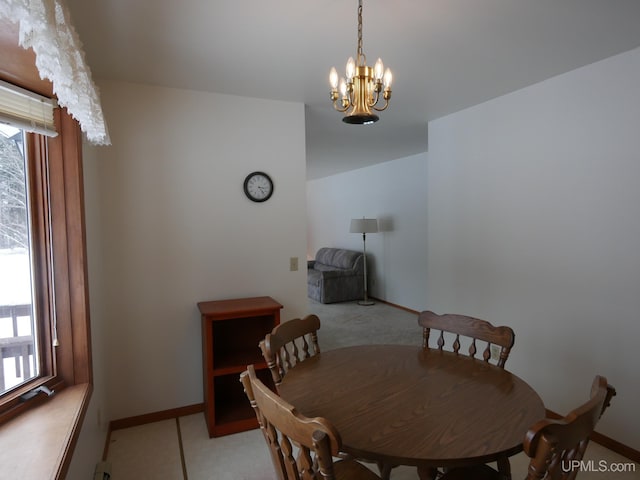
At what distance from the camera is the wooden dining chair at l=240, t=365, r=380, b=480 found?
0.90 m

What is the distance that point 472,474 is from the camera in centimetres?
140

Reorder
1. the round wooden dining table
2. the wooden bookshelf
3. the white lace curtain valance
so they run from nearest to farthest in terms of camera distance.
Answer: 1. the white lace curtain valance
2. the round wooden dining table
3. the wooden bookshelf

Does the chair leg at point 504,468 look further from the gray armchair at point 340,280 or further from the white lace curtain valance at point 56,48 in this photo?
the gray armchair at point 340,280

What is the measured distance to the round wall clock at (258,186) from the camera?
288cm

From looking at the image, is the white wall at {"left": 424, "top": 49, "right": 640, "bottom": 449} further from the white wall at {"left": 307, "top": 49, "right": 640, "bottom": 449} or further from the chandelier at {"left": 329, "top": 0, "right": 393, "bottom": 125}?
the chandelier at {"left": 329, "top": 0, "right": 393, "bottom": 125}

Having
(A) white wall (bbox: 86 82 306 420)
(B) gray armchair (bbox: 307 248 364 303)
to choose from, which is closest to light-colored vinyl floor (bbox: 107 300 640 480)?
(A) white wall (bbox: 86 82 306 420)

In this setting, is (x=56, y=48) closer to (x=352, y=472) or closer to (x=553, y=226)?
(x=352, y=472)

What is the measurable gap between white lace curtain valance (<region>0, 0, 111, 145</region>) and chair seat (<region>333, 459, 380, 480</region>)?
168 centimetres

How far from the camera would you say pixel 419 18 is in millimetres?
1760

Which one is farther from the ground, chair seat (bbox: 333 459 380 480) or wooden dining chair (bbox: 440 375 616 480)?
wooden dining chair (bbox: 440 375 616 480)

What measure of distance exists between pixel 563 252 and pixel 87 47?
126 inches

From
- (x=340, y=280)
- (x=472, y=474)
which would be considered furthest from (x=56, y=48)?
(x=340, y=280)

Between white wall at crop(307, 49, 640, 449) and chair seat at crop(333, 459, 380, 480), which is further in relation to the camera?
white wall at crop(307, 49, 640, 449)

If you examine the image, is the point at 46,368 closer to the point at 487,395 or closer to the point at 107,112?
the point at 107,112
